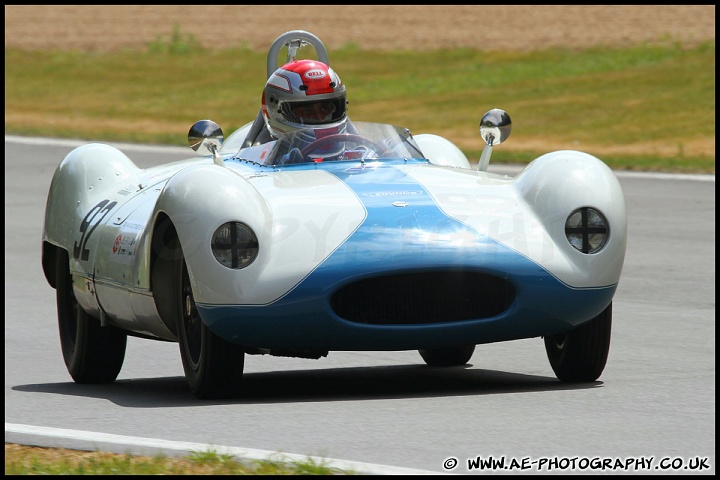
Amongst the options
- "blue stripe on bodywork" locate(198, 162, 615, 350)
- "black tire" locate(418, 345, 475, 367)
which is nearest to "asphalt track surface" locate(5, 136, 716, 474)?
"black tire" locate(418, 345, 475, 367)

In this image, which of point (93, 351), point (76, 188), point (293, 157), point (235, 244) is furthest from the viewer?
point (76, 188)

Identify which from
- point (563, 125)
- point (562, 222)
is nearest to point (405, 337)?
point (562, 222)

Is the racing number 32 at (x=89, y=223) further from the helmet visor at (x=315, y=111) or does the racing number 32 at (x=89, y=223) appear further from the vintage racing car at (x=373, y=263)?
the helmet visor at (x=315, y=111)

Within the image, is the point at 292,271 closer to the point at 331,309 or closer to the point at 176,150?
the point at 331,309

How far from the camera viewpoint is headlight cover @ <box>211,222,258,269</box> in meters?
6.29

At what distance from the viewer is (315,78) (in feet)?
26.1

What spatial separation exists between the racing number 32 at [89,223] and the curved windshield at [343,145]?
0.89 metres

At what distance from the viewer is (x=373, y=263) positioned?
6.20m

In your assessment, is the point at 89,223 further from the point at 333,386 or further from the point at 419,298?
the point at 419,298

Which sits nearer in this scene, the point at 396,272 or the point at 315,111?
the point at 396,272

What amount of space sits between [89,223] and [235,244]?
6.03 ft

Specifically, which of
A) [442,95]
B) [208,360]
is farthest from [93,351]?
[442,95]

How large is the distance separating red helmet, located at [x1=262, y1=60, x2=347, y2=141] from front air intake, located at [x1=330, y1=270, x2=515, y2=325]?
1.76 meters

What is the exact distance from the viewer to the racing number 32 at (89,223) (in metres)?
7.80
